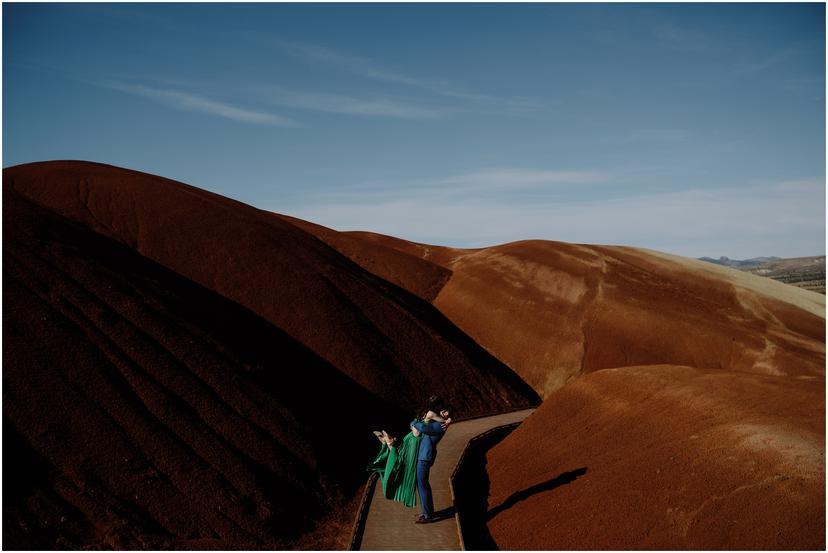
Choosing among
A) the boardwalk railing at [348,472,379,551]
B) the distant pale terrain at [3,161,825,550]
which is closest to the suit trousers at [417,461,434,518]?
the boardwalk railing at [348,472,379,551]

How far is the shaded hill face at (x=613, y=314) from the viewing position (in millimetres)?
35156

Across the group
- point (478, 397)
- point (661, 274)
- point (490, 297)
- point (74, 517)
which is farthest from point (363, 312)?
point (661, 274)

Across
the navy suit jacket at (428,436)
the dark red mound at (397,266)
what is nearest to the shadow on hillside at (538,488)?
the navy suit jacket at (428,436)

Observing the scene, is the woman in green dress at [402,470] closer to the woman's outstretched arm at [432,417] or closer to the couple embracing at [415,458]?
the couple embracing at [415,458]

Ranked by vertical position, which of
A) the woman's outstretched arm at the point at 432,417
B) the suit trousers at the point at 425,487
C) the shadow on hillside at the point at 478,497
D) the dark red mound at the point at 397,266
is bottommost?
the shadow on hillside at the point at 478,497

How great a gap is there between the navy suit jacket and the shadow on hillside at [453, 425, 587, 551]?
60.5 inches

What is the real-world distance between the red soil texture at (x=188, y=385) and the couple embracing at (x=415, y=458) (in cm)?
247

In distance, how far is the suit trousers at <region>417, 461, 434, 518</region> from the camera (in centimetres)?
1170

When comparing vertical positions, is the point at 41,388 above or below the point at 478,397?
above

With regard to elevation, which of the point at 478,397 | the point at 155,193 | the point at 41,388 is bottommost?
the point at 478,397

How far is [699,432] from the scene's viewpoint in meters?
12.9

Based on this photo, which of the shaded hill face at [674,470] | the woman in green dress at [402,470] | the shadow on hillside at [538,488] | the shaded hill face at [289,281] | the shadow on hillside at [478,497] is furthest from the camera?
the shaded hill face at [289,281]

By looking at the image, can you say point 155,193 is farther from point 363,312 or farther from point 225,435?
point 225,435

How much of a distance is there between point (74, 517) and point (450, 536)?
715cm
